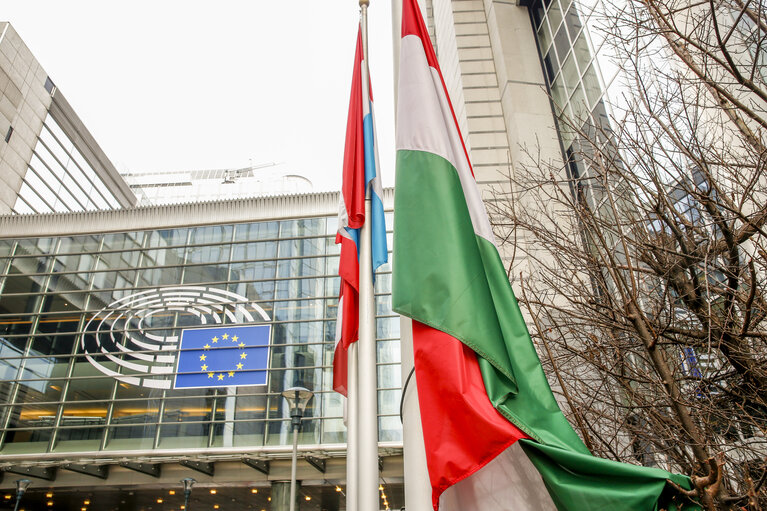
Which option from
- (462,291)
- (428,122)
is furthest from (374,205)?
(462,291)

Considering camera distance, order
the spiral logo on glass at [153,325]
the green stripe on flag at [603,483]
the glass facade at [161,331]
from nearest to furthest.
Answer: the green stripe on flag at [603,483], the glass facade at [161,331], the spiral logo on glass at [153,325]

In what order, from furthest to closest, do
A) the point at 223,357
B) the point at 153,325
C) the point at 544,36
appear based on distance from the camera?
the point at 153,325, the point at 223,357, the point at 544,36

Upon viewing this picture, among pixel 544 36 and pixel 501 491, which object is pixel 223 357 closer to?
pixel 544 36

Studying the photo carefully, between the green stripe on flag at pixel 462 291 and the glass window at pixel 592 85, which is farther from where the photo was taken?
the glass window at pixel 592 85

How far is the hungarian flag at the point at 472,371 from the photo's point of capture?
8.83ft

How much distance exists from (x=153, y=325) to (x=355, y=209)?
25449mm

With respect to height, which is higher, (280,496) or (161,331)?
(161,331)

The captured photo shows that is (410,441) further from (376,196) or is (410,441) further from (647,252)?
(647,252)

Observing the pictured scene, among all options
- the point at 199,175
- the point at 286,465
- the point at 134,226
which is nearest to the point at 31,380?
the point at 134,226

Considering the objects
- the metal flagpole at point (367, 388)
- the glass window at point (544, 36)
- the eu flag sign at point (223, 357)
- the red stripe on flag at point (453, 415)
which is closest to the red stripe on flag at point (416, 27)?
the metal flagpole at point (367, 388)

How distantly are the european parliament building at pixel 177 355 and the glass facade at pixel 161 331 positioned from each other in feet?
0.23

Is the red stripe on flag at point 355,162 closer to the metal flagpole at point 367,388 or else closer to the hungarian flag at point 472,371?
the metal flagpole at point 367,388

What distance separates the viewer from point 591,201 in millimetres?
11445

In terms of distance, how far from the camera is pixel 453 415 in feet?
9.51
